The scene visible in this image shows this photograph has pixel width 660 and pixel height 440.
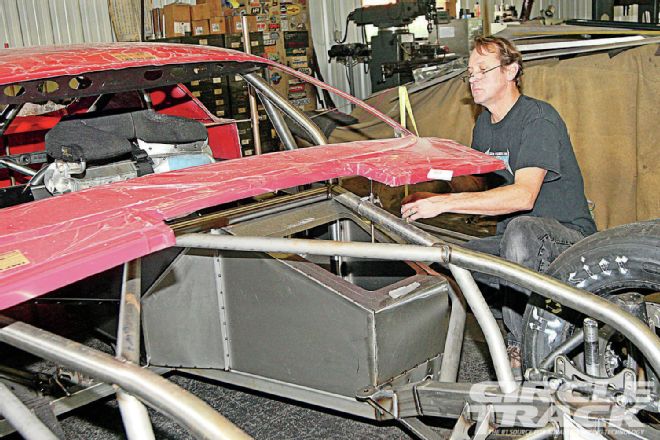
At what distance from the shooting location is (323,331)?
2178 mm

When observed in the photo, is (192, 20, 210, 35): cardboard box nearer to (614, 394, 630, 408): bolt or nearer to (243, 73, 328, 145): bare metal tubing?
(243, 73, 328, 145): bare metal tubing

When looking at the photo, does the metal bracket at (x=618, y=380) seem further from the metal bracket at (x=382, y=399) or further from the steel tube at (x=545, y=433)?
the metal bracket at (x=382, y=399)

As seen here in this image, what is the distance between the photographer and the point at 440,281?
7.41ft

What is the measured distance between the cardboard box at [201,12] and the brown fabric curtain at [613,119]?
12.8 ft

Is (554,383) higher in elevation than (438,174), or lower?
lower

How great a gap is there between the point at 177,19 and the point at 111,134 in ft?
17.6

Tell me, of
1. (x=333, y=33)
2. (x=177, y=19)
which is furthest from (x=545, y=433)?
(x=333, y=33)

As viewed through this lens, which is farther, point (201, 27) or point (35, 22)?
point (201, 27)

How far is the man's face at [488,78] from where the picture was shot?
2.92 metres

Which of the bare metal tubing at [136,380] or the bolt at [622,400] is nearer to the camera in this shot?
the bare metal tubing at [136,380]

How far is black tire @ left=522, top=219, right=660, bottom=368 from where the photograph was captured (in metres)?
1.91

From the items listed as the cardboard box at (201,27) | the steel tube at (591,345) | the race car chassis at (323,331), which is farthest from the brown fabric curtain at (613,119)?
the cardboard box at (201,27)

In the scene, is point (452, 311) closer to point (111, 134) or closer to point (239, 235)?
point (239, 235)

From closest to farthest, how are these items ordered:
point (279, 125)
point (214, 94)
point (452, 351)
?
1. point (452, 351)
2. point (279, 125)
3. point (214, 94)
